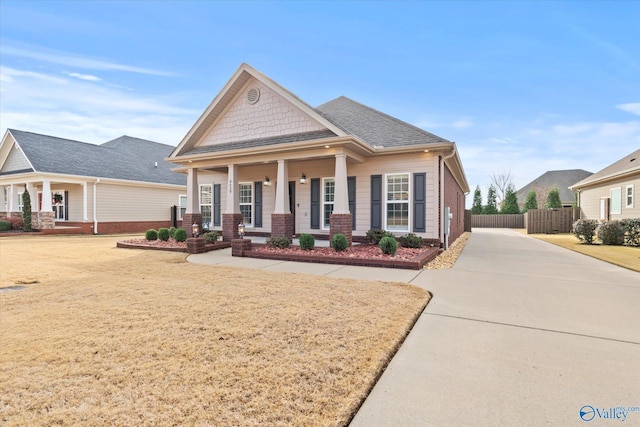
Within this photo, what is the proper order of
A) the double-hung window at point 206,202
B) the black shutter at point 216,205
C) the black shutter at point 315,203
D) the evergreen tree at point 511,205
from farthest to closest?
the evergreen tree at point 511,205 < the double-hung window at point 206,202 < the black shutter at point 216,205 < the black shutter at point 315,203

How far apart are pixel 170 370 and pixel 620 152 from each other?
115ft

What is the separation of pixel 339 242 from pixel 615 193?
1750cm

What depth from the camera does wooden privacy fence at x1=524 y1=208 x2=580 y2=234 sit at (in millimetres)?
20906

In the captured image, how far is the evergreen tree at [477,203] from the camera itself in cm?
3028

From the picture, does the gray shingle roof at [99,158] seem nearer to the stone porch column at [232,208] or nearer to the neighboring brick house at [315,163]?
the neighboring brick house at [315,163]

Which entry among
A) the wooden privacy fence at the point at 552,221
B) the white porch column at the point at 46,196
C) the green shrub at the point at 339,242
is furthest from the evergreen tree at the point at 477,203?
the white porch column at the point at 46,196

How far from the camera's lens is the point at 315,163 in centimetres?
1195

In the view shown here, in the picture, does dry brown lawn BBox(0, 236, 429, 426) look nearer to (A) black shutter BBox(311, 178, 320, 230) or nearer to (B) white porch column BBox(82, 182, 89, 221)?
(A) black shutter BBox(311, 178, 320, 230)

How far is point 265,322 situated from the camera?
11.8ft

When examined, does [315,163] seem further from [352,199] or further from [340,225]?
[340,225]

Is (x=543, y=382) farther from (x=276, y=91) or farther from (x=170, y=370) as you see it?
(x=276, y=91)

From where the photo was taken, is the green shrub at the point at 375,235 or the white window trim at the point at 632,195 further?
the white window trim at the point at 632,195

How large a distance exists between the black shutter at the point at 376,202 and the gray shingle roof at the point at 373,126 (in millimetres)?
1240

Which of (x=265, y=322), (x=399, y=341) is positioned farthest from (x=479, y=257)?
(x=265, y=322)
